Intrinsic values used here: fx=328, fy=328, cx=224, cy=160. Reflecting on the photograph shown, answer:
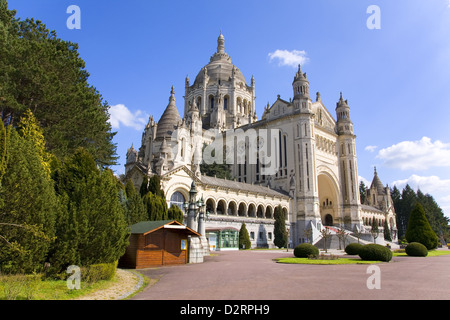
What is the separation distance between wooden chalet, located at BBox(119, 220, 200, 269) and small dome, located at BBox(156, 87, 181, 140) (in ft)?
105

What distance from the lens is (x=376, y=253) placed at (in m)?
23.1

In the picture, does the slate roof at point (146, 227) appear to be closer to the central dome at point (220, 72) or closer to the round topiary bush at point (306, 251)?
the round topiary bush at point (306, 251)

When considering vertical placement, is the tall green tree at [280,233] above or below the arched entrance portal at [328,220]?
below

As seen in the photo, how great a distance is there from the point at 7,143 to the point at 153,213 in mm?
18675

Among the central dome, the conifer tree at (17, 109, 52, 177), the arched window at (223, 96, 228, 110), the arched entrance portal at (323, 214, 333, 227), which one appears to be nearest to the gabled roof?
the conifer tree at (17, 109, 52, 177)

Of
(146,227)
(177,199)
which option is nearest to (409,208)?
(177,199)

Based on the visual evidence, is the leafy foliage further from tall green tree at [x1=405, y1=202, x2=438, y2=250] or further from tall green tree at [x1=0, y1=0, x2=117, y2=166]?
tall green tree at [x1=0, y1=0, x2=117, y2=166]

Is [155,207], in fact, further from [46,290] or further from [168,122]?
[168,122]

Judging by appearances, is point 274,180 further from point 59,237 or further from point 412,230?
point 59,237

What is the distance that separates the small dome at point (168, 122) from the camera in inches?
2096

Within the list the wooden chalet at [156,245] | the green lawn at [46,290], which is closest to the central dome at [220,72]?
the wooden chalet at [156,245]

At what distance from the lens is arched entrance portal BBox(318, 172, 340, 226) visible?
64.8 metres

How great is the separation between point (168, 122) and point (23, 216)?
4414 centimetres

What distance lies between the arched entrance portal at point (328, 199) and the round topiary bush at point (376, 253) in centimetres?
4112
